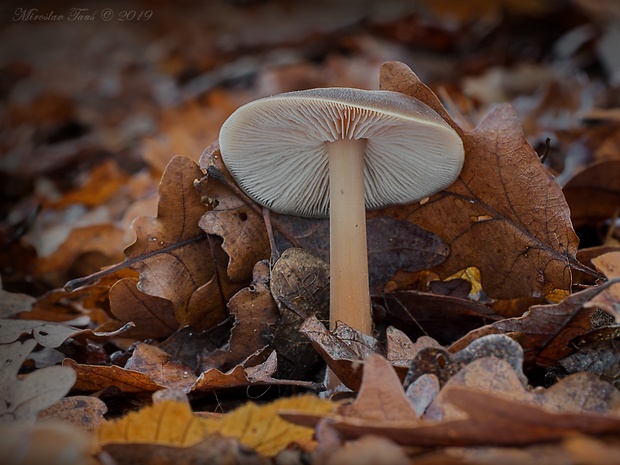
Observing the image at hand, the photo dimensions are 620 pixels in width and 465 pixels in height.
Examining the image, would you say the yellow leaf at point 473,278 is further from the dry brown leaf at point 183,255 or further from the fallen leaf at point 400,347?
the dry brown leaf at point 183,255

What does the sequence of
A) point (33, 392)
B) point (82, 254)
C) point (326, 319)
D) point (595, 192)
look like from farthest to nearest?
point (82, 254) → point (595, 192) → point (326, 319) → point (33, 392)

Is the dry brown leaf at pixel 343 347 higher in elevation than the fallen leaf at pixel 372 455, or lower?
higher

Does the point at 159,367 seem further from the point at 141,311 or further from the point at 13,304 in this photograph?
the point at 13,304

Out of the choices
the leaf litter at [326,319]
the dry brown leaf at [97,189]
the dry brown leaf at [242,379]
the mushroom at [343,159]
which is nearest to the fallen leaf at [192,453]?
the leaf litter at [326,319]

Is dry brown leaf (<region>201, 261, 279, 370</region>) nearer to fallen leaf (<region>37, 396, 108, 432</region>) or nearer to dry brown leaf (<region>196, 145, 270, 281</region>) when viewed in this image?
dry brown leaf (<region>196, 145, 270, 281</region>)

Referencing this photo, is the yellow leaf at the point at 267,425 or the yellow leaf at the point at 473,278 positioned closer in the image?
the yellow leaf at the point at 267,425

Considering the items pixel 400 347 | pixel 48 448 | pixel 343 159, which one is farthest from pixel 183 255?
pixel 48 448

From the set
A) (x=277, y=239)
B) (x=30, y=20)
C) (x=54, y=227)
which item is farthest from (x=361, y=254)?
(x=30, y=20)
